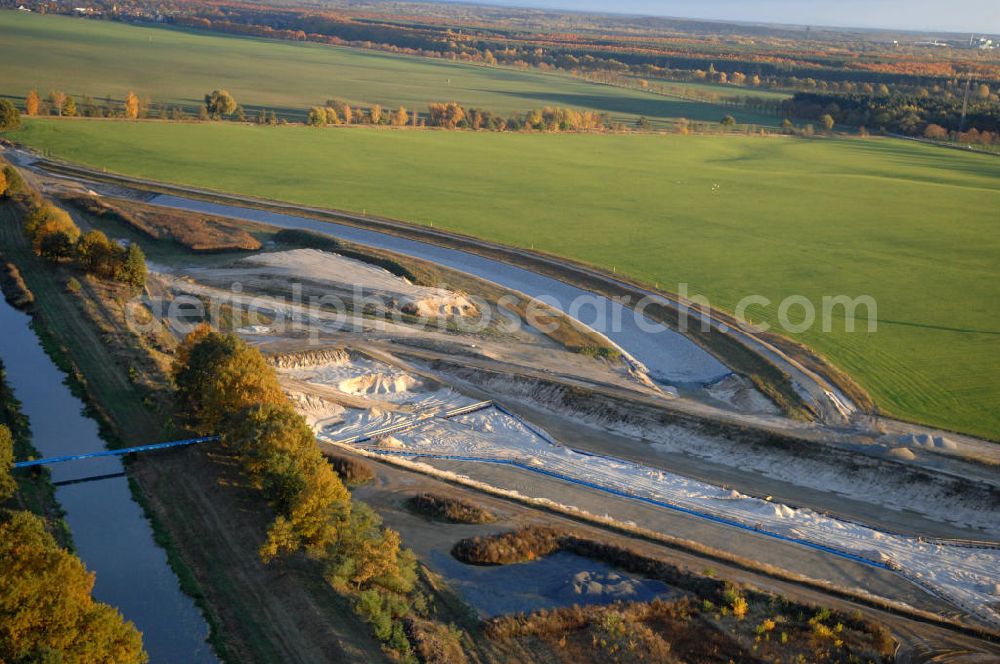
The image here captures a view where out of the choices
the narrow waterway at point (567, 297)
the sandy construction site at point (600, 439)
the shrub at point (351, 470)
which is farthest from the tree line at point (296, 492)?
the narrow waterway at point (567, 297)

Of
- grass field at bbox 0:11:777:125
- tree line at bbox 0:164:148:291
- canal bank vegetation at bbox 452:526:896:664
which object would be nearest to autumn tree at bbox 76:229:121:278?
tree line at bbox 0:164:148:291

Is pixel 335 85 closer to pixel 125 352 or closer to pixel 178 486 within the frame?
pixel 125 352

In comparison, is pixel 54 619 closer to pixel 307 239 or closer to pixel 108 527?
pixel 108 527

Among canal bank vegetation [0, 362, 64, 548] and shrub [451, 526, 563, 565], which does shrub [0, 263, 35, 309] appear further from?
shrub [451, 526, 563, 565]

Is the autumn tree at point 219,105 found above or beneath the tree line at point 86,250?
above

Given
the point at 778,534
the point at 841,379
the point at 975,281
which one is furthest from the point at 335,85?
the point at 778,534

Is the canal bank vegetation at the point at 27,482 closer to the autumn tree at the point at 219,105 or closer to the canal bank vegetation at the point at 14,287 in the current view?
the canal bank vegetation at the point at 14,287
